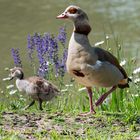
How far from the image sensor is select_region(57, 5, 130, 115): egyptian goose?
7125mm

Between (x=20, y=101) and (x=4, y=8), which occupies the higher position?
(x=4, y=8)

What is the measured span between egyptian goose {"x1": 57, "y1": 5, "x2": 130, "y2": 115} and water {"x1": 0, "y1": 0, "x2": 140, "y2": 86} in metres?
5.72

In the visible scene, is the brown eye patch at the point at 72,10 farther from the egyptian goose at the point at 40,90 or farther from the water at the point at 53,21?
the water at the point at 53,21

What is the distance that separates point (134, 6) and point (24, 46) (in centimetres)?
566

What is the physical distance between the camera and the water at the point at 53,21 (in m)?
15.6

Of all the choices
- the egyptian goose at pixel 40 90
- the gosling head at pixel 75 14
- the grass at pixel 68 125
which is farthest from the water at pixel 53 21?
the grass at pixel 68 125

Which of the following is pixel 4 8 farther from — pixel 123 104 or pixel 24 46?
pixel 123 104

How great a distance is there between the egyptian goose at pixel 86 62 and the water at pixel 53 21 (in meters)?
5.72

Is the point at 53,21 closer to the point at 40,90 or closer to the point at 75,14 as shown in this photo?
the point at 40,90

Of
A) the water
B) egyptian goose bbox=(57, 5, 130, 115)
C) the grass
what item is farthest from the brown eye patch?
the water

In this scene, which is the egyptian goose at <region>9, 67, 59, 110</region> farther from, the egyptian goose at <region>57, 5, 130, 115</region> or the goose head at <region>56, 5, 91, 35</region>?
the goose head at <region>56, 5, 91, 35</region>

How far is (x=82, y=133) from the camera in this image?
6543 millimetres

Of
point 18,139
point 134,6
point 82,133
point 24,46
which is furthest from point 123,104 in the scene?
point 134,6

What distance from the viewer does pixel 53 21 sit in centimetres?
1784
